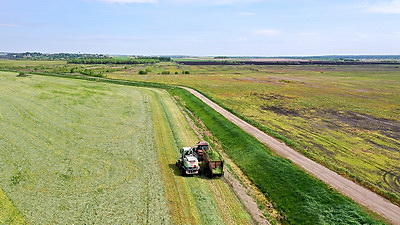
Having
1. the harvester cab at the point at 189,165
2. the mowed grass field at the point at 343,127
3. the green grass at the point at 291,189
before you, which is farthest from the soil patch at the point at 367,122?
the harvester cab at the point at 189,165

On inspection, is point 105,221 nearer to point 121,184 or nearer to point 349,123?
point 121,184

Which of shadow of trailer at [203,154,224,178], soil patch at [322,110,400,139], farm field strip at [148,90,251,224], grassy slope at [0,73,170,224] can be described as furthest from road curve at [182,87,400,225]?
soil patch at [322,110,400,139]

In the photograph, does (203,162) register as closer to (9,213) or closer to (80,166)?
(80,166)

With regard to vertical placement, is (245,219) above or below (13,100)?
below

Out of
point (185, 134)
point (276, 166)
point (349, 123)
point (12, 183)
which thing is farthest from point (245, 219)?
point (349, 123)

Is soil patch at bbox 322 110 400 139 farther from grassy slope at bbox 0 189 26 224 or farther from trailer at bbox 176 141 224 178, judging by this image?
grassy slope at bbox 0 189 26 224
